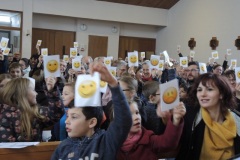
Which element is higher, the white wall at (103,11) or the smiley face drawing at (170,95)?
the white wall at (103,11)

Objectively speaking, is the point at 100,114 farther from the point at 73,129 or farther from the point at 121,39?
the point at 121,39

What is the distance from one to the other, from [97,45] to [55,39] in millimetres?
1865

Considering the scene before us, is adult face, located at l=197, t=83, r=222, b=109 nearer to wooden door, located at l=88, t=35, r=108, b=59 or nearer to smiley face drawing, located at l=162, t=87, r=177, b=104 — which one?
smiley face drawing, located at l=162, t=87, r=177, b=104

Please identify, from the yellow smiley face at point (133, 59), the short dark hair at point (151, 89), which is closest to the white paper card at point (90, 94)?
the short dark hair at point (151, 89)

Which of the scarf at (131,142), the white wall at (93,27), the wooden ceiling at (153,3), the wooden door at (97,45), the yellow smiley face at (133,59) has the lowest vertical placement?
the scarf at (131,142)

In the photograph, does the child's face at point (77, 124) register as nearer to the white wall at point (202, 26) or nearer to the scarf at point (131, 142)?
the scarf at point (131, 142)

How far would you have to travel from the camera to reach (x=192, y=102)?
6.61ft

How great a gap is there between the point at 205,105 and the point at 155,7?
11.9 meters

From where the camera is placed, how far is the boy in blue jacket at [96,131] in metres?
1.46

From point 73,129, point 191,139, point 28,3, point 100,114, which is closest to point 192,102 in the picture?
point 191,139

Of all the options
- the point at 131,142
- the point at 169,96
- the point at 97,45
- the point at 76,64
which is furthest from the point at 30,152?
the point at 97,45

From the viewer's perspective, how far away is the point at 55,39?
12.3 m

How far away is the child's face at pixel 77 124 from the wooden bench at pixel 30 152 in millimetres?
354

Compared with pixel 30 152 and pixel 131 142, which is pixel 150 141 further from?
pixel 30 152
